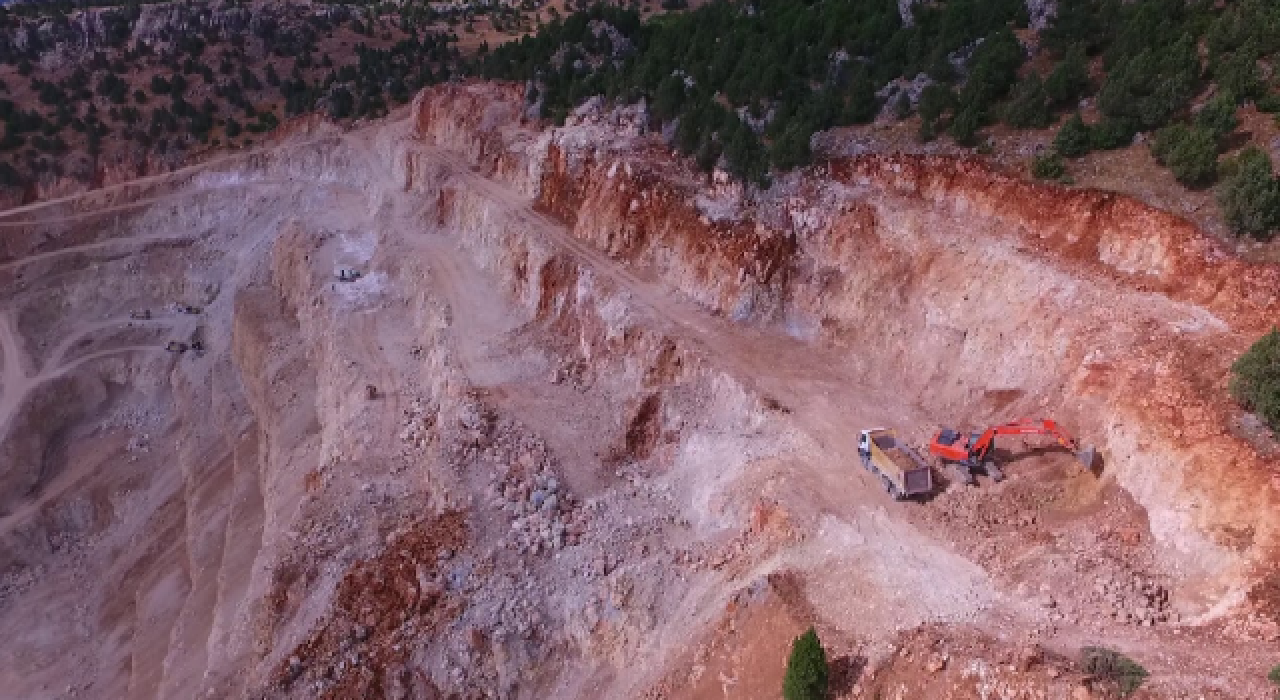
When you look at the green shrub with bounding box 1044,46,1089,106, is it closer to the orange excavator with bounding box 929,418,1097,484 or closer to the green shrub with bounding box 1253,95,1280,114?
the green shrub with bounding box 1253,95,1280,114

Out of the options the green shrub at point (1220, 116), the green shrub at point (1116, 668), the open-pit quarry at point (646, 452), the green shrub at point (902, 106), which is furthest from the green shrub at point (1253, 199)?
the green shrub at point (1116, 668)

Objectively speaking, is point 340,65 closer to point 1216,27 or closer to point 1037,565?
point 1216,27

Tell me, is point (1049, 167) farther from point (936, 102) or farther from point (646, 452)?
point (646, 452)

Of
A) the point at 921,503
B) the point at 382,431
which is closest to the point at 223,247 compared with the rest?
the point at 382,431

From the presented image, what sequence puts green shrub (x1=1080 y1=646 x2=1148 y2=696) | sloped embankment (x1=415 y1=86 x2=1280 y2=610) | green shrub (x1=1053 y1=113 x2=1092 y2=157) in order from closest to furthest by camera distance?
green shrub (x1=1080 y1=646 x2=1148 y2=696) → sloped embankment (x1=415 y1=86 x2=1280 y2=610) → green shrub (x1=1053 y1=113 x2=1092 y2=157)

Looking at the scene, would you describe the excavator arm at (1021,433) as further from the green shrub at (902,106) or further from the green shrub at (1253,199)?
the green shrub at (902,106)

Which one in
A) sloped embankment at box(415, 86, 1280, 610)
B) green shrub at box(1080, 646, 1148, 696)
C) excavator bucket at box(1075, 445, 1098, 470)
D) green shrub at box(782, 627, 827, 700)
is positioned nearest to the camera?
green shrub at box(1080, 646, 1148, 696)

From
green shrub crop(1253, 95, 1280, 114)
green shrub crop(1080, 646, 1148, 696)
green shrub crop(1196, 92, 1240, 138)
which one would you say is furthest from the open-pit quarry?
green shrub crop(1253, 95, 1280, 114)
